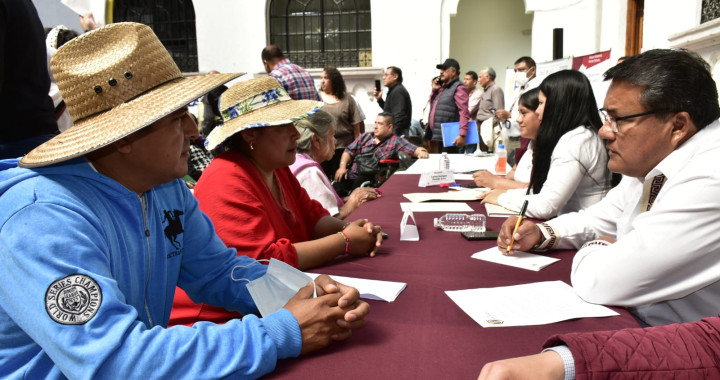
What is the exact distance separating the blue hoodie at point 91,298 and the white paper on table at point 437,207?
62.1 inches

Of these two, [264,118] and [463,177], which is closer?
[264,118]

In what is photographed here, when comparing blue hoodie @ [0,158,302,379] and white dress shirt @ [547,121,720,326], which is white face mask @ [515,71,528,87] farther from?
blue hoodie @ [0,158,302,379]

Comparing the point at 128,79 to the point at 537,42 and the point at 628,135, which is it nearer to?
the point at 628,135

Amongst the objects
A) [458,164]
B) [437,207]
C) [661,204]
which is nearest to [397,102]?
[458,164]

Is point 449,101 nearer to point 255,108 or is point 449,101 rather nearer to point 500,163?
point 500,163

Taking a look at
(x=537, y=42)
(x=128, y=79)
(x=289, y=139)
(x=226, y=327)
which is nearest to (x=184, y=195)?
(x=128, y=79)

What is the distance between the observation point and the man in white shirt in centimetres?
127

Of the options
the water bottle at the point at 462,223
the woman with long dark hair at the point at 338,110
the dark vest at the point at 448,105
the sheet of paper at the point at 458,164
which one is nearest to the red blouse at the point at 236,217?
the water bottle at the point at 462,223

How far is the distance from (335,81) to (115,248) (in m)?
4.98

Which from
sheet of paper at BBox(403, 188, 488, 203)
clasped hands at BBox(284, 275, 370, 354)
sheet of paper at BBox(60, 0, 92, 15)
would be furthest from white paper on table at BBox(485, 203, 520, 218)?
sheet of paper at BBox(60, 0, 92, 15)

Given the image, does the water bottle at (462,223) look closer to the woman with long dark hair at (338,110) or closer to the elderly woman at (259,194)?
the elderly woman at (259,194)

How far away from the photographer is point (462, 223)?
6.97 ft

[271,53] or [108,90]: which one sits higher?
[271,53]

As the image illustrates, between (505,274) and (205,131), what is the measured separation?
4403mm
